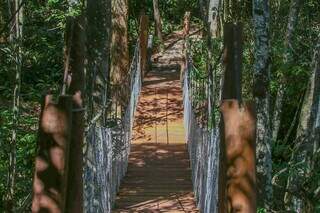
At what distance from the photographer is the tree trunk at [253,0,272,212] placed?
136 inches

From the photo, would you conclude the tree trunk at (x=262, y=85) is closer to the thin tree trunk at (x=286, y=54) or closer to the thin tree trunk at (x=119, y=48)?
the thin tree trunk at (x=286, y=54)

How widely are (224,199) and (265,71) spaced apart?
2.02 metres

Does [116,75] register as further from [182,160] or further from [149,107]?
[182,160]

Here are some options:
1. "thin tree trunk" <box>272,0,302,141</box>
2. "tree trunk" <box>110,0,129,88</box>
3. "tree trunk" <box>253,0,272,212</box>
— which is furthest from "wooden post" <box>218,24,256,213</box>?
"tree trunk" <box>110,0,129,88</box>

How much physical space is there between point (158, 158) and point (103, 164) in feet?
8.40

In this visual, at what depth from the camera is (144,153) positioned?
6.55 m

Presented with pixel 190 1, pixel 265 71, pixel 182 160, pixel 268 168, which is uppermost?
pixel 190 1

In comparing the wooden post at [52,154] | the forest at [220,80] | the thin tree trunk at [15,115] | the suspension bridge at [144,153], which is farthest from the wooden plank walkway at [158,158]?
the wooden post at [52,154]

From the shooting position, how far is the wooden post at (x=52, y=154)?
1340mm

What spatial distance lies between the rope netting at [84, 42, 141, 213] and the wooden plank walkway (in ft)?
0.57

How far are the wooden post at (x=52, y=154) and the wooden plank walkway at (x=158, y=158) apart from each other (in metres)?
3.11

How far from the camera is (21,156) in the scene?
4164 millimetres

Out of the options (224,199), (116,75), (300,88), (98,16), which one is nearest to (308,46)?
(300,88)

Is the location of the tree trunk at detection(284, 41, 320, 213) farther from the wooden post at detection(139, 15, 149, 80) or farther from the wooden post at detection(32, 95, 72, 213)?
the wooden post at detection(139, 15, 149, 80)
